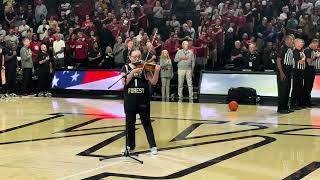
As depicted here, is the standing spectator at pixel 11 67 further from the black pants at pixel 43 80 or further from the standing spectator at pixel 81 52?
the standing spectator at pixel 81 52

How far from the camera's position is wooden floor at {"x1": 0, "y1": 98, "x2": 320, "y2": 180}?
7633 millimetres

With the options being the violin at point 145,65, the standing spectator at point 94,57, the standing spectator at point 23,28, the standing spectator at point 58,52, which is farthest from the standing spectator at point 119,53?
the violin at point 145,65

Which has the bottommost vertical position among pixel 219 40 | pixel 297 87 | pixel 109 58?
pixel 297 87

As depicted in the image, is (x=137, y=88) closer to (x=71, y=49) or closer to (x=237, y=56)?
(x=237, y=56)

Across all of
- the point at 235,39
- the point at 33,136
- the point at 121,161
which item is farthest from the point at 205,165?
the point at 235,39

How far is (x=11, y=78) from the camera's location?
2161 cm

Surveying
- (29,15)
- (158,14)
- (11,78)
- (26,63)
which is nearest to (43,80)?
(26,63)

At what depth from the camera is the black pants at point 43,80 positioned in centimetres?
2169

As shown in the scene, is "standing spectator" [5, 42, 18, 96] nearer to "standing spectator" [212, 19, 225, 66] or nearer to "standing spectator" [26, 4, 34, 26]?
"standing spectator" [26, 4, 34, 26]

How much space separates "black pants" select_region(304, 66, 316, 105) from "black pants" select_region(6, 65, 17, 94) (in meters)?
11.4

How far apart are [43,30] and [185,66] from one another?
27.2 ft

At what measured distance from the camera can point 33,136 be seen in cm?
1101

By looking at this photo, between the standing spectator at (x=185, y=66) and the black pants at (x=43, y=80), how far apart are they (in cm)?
577

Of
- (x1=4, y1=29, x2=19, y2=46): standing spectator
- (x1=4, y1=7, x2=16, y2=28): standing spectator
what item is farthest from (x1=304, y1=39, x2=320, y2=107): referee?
(x1=4, y1=7, x2=16, y2=28): standing spectator
